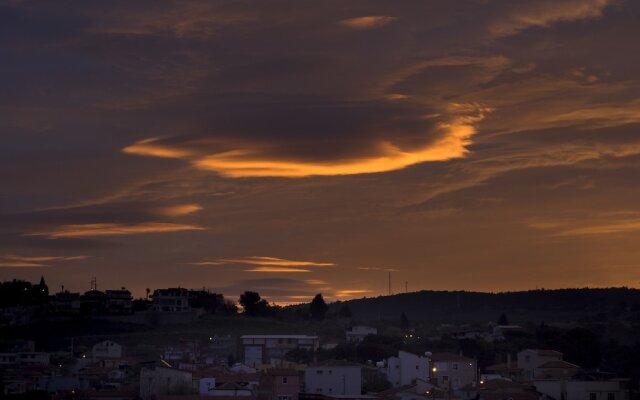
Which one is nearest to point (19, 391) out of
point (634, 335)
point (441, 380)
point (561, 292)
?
point (441, 380)

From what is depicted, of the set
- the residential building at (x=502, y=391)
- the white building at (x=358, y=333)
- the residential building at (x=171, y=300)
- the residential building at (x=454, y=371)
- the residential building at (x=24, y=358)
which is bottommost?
the residential building at (x=502, y=391)

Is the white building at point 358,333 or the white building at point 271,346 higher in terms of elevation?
the white building at point 358,333

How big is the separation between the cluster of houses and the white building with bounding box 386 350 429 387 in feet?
0.20

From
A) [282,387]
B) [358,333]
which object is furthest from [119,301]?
[282,387]

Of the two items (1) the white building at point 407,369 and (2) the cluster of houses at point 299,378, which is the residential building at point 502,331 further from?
(1) the white building at point 407,369

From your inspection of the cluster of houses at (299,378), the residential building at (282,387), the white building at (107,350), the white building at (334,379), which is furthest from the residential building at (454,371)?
the white building at (107,350)

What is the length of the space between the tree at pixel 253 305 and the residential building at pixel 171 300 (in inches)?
264

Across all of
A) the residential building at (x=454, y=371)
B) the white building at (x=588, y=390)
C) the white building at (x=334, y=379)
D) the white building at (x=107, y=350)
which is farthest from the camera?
the white building at (x=107, y=350)

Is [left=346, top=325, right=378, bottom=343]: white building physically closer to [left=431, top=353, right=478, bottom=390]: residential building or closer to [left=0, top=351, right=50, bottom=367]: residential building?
[left=0, top=351, right=50, bottom=367]: residential building

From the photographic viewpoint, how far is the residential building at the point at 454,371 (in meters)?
76.6

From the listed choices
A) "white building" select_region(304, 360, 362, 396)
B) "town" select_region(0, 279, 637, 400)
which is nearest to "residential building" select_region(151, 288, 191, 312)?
"town" select_region(0, 279, 637, 400)

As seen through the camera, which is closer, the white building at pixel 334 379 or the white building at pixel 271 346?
the white building at pixel 334 379

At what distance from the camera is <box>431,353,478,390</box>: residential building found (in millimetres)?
76625

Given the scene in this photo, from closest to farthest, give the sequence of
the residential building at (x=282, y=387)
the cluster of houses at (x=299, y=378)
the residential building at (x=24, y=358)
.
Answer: the residential building at (x=282, y=387)
the cluster of houses at (x=299, y=378)
the residential building at (x=24, y=358)
